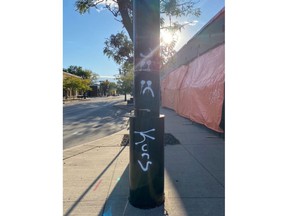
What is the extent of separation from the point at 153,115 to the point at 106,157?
341 cm

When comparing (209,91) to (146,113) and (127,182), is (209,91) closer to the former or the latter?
(127,182)

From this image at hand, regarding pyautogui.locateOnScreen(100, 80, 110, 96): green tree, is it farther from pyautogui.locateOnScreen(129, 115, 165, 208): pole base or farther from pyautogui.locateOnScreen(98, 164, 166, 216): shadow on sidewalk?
pyautogui.locateOnScreen(129, 115, 165, 208): pole base

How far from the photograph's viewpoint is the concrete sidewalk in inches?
136

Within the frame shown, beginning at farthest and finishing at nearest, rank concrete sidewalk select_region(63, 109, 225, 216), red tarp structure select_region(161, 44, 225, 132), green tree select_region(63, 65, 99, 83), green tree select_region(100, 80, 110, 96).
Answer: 1. green tree select_region(100, 80, 110, 96)
2. green tree select_region(63, 65, 99, 83)
3. red tarp structure select_region(161, 44, 225, 132)
4. concrete sidewalk select_region(63, 109, 225, 216)

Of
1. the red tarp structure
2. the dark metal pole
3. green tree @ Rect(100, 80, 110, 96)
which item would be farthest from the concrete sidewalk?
green tree @ Rect(100, 80, 110, 96)

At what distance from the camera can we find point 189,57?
1848cm

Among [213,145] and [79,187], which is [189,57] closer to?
[213,145]

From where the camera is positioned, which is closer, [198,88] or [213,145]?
[213,145]

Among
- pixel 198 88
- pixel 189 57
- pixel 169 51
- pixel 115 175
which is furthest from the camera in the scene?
pixel 189 57

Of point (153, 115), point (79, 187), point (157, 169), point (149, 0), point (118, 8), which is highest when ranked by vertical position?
point (118, 8)

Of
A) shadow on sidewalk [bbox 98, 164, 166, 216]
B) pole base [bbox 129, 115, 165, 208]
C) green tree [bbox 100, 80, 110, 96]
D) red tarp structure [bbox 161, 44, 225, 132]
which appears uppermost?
green tree [bbox 100, 80, 110, 96]

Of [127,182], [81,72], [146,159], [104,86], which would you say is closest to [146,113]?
[146,159]

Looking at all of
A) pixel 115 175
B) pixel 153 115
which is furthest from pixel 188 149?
pixel 153 115

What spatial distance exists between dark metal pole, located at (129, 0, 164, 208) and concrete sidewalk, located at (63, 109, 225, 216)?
0.45 m
